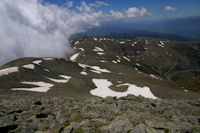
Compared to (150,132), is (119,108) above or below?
below

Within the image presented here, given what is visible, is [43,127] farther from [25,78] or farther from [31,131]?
[25,78]

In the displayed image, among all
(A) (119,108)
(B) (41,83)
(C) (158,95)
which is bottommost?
(C) (158,95)

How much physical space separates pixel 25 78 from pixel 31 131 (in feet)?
153

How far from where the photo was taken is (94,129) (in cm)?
1230

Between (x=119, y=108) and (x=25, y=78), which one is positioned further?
(x=25, y=78)

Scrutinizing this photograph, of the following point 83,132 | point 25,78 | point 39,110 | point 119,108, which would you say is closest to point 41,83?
point 25,78

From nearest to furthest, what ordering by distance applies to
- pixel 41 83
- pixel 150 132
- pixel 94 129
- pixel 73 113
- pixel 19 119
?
pixel 150 132, pixel 94 129, pixel 19 119, pixel 73 113, pixel 41 83

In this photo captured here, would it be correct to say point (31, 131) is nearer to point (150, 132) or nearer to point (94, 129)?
point (94, 129)

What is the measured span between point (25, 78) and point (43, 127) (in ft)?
152

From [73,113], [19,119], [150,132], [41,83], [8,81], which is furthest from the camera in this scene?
[41,83]

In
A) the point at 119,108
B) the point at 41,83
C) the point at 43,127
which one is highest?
the point at 43,127

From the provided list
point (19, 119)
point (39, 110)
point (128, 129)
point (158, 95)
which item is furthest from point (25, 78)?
point (128, 129)

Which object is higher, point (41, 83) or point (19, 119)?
point (19, 119)

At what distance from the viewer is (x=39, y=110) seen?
1812 cm
